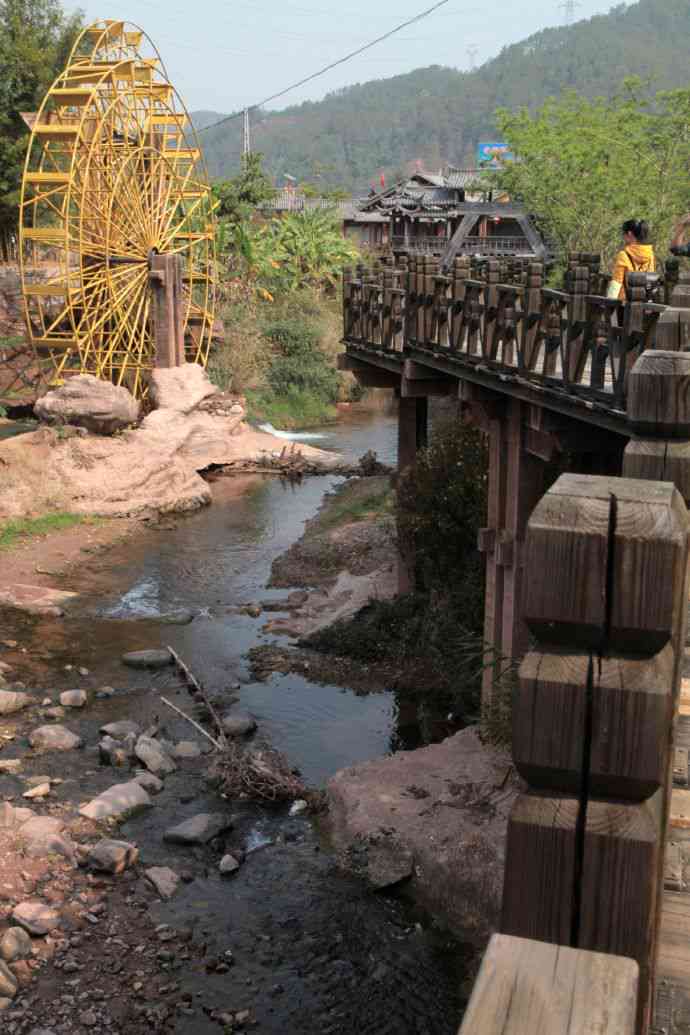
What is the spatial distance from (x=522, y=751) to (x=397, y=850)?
297 inches

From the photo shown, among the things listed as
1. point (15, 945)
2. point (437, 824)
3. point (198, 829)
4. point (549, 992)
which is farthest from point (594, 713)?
point (198, 829)

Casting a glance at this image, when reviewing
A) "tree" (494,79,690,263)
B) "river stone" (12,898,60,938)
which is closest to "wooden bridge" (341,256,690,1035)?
"river stone" (12,898,60,938)

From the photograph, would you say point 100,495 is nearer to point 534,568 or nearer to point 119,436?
point 119,436

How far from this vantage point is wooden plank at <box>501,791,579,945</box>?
154cm

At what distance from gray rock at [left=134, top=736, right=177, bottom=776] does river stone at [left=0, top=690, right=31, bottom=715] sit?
1651 millimetres

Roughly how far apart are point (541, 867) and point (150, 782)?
8773 mm

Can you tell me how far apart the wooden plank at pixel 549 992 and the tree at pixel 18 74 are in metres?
32.1

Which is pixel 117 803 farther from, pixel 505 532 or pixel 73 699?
pixel 505 532

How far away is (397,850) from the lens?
8703 mm

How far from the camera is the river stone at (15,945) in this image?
7410 mm

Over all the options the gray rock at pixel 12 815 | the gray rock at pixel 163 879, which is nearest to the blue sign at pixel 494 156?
the gray rock at pixel 12 815

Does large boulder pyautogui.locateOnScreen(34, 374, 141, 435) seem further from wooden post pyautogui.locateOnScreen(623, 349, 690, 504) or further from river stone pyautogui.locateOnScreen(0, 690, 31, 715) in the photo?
wooden post pyautogui.locateOnScreen(623, 349, 690, 504)

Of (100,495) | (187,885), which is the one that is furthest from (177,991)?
(100,495)

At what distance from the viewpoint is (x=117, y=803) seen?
9453 millimetres
